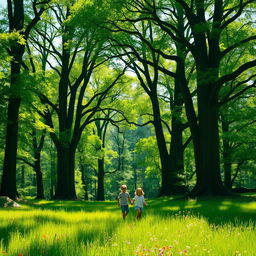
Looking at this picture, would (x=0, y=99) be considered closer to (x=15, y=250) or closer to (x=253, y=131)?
(x=15, y=250)

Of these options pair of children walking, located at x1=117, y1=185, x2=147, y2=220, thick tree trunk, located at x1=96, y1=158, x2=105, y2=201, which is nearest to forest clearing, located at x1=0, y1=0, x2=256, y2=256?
pair of children walking, located at x1=117, y1=185, x2=147, y2=220

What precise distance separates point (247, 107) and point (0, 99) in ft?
64.5

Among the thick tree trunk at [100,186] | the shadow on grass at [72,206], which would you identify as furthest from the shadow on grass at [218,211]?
the thick tree trunk at [100,186]

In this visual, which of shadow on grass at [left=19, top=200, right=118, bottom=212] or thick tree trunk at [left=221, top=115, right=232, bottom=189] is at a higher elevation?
thick tree trunk at [left=221, top=115, right=232, bottom=189]

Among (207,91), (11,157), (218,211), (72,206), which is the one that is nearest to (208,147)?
(207,91)

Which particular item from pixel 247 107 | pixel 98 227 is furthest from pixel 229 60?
pixel 98 227

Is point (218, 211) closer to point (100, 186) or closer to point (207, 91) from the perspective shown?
point (207, 91)

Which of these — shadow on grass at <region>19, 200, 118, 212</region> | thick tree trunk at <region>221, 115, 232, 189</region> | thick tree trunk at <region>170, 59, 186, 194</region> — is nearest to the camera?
shadow on grass at <region>19, 200, 118, 212</region>

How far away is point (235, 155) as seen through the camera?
27.6m

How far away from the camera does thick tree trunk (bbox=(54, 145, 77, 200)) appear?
25719mm

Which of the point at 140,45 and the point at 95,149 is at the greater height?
the point at 140,45

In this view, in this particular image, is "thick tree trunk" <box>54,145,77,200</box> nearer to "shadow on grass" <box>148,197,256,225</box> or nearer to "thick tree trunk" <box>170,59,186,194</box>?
"thick tree trunk" <box>170,59,186,194</box>

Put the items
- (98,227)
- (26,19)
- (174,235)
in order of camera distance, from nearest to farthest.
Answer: (174,235)
(98,227)
(26,19)

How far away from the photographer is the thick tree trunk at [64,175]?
84.4 ft
